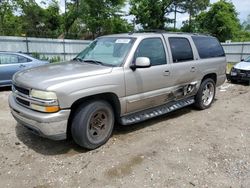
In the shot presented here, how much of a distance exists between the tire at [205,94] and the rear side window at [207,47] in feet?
2.18

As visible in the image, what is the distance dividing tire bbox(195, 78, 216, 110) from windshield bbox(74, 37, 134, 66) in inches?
101

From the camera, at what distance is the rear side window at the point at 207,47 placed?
239 inches

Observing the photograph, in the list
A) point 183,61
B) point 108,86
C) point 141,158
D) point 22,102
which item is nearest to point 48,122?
point 22,102

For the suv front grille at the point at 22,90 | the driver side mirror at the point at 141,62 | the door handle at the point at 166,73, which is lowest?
the suv front grille at the point at 22,90

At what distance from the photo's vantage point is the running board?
4.51 meters

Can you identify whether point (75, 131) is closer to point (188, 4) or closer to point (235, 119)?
point (235, 119)

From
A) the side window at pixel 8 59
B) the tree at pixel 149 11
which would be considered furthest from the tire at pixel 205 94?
the tree at pixel 149 11

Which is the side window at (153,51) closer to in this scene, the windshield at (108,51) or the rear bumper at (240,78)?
the windshield at (108,51)

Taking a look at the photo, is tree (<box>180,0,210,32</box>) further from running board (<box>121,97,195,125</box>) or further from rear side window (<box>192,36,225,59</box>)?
running board (<box>121,97,195,125</box>)

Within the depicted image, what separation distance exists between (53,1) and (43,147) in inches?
1228

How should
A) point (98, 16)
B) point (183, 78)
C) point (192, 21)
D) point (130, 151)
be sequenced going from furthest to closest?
point (192, 21), point (98, 16), point (183, 78), point (130, 151)

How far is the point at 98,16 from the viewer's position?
2714 centimetres

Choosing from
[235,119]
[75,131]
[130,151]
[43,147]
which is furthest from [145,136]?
[235,119]

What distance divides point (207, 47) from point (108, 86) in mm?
3537
